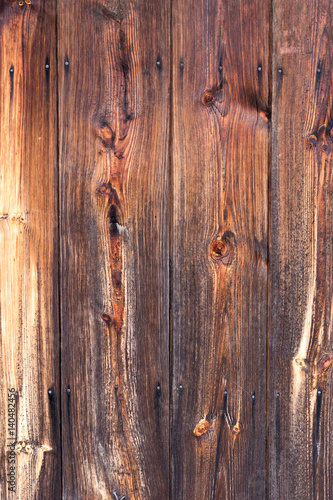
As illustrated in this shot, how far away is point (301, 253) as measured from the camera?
0.86 metres

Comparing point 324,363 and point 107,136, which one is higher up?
point 107,136

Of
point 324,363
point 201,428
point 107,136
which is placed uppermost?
point 107,136

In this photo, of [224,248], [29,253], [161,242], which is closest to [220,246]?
[224,248]

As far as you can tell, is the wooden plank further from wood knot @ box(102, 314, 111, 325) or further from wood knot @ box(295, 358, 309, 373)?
wood knot @ box(295, 358, 309, 373)

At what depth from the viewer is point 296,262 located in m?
0.86

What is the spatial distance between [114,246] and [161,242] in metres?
0.09

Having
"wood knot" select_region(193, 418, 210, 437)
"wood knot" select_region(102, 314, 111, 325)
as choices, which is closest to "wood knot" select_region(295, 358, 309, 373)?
"wood knot" select_region(193, 418, 210, 437)

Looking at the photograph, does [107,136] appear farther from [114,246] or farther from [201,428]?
[201,428]

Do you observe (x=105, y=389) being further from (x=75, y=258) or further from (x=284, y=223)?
(x=284, y=223)

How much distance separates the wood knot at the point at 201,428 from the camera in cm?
85

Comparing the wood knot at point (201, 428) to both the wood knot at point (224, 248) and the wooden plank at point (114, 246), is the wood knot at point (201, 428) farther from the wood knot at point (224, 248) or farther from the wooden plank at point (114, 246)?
the wood knot at point (224, 248)

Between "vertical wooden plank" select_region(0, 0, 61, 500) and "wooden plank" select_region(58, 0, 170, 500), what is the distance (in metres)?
0.02

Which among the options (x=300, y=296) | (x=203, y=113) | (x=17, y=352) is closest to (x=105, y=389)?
(x=17, y=352)

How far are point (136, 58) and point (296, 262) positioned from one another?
20.0 inches
